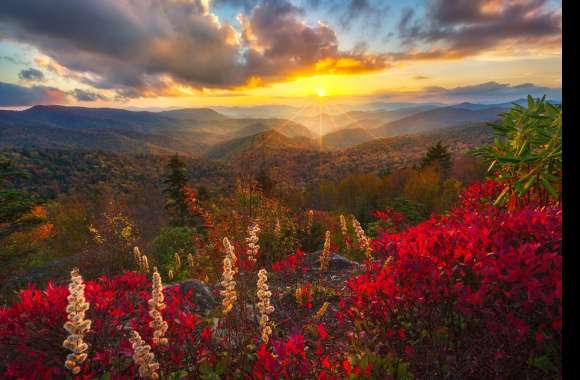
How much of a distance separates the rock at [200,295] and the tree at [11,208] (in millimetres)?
6841

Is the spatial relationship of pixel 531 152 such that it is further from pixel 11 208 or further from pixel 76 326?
pixel 11 208

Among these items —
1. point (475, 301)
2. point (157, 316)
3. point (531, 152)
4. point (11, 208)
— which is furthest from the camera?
point (11, 208)

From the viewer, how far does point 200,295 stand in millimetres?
5668

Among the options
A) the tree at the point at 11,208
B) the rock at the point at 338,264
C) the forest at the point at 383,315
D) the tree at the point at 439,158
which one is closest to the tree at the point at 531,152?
the forest at the point at 383,315

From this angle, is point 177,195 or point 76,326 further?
point 177,195

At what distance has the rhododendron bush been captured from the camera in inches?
106

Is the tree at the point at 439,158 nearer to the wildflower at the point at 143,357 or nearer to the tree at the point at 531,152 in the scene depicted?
the tree at the point at 531,152

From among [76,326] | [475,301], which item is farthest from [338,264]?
[76,326]

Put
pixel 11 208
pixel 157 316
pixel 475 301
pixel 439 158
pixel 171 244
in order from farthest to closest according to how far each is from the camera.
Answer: pixel 439 158
pixel 171 244
pixel 11 208
pixel 475 301
pixel 157 316

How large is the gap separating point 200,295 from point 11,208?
7.42m

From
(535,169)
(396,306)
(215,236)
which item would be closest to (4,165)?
(215,236)

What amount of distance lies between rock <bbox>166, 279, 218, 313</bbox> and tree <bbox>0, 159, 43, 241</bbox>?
6841mm

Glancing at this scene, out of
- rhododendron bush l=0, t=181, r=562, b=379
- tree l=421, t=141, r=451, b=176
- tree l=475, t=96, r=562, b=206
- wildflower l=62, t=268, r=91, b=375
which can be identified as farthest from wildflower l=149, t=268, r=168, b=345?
tree l=421, t=141, r=451, b=176
